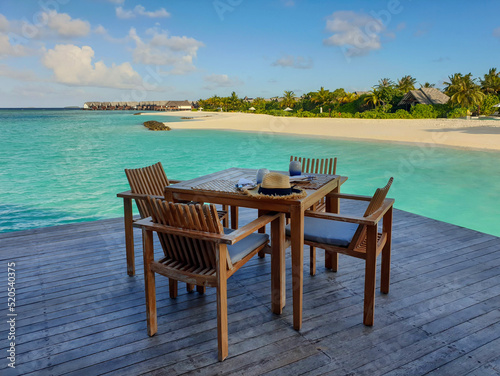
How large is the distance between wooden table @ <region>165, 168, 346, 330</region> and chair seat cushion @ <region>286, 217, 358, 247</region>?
0.73 feet

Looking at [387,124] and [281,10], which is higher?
[281,10]

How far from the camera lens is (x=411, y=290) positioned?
2645 millimetres

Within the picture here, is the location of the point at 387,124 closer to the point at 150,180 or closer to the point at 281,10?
the point at 281,10

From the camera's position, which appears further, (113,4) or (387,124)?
(113,4)

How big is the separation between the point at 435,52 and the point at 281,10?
1554 cm

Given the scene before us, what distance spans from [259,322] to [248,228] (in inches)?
26.2

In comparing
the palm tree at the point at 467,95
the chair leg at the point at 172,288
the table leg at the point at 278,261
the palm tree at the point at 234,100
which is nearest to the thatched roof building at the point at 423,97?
the palm tree at the point at 467,95

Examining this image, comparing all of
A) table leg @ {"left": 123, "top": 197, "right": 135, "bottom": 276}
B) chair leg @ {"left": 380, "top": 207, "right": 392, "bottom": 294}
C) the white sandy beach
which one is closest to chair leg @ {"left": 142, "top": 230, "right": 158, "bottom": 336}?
table leg @ {"left": 123, "top": 197, "right": 135, "bottom": 276}

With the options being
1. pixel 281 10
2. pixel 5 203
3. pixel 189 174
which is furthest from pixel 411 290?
pixel 281 10

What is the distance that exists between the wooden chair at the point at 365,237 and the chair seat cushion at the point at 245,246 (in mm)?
252

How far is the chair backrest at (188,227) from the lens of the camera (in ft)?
5.89

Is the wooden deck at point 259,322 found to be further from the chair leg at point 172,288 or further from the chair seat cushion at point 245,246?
the chair seat cushion at point 245,246

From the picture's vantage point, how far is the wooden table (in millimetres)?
2098

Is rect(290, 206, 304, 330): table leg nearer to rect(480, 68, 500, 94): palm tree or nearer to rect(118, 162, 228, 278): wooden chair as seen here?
rect(118, 162, 228, 278): wooden chair
